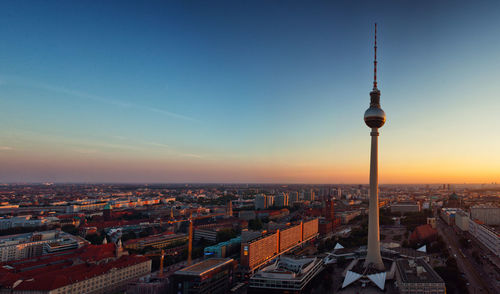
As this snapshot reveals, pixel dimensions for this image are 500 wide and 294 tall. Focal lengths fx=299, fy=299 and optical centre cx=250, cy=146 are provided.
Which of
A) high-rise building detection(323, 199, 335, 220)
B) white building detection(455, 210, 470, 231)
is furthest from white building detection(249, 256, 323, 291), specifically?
white building detection(455, 210, 470, 231)

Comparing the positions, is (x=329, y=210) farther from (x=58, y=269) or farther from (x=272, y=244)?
(x=58, y=269)

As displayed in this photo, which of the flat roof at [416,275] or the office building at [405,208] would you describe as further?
the office building at [405,208]

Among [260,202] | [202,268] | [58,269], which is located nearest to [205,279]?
[202,268]

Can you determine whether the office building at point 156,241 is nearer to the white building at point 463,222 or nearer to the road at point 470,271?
the road at point 470,271

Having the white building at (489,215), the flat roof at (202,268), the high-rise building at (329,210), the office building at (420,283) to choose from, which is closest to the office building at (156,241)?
the flat roof at (202,268)

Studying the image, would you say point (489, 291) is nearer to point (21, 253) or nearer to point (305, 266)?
point (305, 266)

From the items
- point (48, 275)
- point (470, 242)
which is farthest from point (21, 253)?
point (470, 242)
